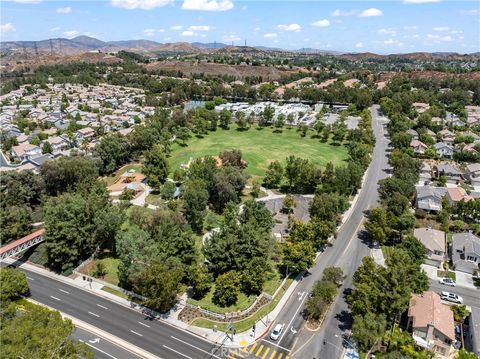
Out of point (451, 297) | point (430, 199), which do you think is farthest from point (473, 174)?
point (451, 297)

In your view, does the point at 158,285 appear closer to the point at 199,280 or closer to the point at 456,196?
the point at 199,280

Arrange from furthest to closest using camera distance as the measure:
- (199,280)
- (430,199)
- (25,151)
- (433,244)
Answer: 1. (25,151)
2. (430,199)
3. (433,244)
4. (199,280)

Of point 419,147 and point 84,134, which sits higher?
point 419,147

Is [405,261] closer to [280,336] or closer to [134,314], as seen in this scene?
[280,336]

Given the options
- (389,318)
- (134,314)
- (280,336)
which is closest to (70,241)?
(134,314)

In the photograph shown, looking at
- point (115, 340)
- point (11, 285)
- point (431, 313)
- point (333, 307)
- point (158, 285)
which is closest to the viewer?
point (115, 340)

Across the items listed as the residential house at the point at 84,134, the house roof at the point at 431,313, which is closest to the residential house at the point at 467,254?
the house roof at the point at 431,313
